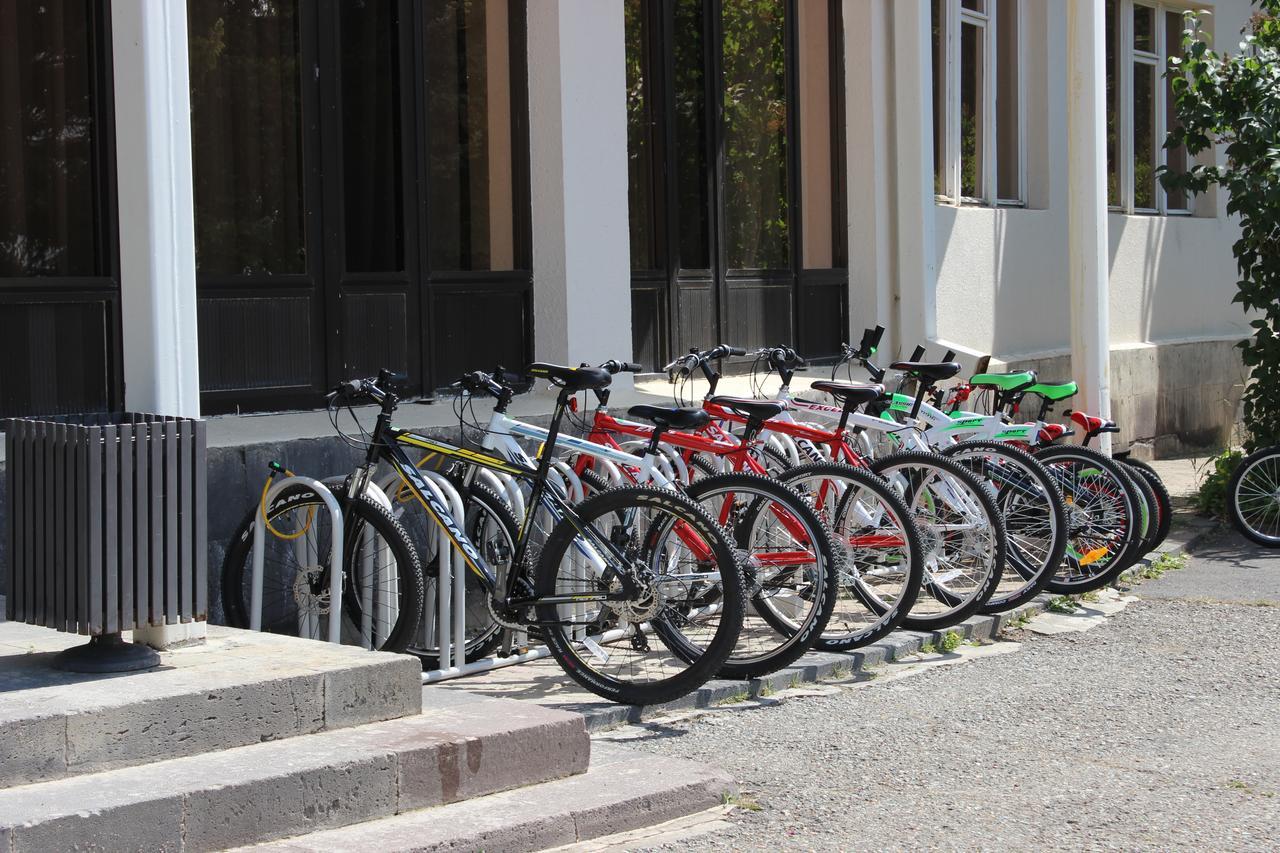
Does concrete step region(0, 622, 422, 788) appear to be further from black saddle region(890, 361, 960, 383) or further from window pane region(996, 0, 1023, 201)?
window pane region(996, 0, 1023, 201)

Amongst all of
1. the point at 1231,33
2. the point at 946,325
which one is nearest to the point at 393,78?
the point at 946,325

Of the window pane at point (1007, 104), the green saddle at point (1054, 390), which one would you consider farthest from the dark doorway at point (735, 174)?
the window pane at point (1007, 104)

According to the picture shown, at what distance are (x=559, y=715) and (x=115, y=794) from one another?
149 centimetres

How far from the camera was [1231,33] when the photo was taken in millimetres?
16562

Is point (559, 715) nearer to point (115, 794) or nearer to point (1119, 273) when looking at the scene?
point (115, 794)

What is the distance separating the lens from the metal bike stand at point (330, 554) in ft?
19.9

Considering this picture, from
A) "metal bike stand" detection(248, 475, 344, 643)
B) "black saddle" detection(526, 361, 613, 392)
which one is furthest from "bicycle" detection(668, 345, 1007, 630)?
"metal bike stand" detection(248, 475, 344, 643)

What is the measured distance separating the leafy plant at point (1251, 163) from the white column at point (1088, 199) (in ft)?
4.42

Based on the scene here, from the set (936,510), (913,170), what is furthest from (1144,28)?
(936,510)

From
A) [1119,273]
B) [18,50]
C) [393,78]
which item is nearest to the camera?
[18,50]

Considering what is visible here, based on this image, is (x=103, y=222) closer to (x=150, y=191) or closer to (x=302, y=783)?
(x=150, y=191)

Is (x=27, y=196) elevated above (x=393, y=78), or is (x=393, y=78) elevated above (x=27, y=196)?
(x=393, y=78)

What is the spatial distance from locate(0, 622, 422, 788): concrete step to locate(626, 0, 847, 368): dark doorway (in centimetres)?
506

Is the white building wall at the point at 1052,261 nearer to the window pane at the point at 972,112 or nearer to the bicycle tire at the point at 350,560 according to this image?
the window pane at the point at 972,112
